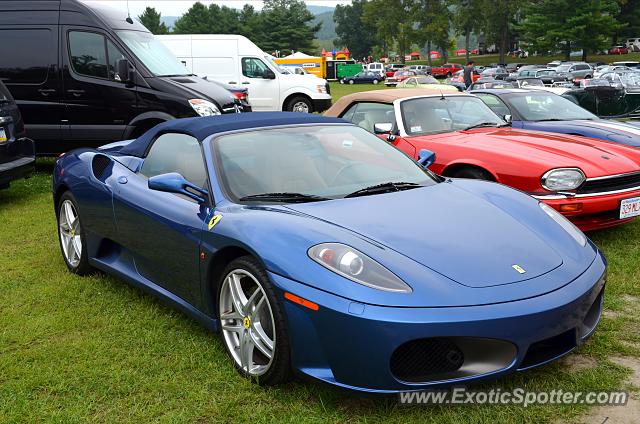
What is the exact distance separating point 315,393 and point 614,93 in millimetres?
12819

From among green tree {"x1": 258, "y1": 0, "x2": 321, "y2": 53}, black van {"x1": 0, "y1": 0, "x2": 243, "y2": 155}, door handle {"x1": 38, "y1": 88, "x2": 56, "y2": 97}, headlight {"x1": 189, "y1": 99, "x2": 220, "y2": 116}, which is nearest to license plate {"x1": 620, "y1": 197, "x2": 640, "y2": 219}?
headlight {"x1": 189, "y1": 99, "x2": 220, "y2": 116}

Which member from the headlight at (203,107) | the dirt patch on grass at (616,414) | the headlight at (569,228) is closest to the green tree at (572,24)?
the headlight at (203,107)

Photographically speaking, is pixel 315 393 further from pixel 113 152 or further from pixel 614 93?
pixel 614 93

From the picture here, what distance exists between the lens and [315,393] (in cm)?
298

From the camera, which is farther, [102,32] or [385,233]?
[102,32]

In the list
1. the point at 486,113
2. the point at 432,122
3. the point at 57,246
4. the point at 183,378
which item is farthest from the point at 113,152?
the point at 486,113

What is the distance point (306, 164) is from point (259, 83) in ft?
43.5

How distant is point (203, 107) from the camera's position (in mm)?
8633

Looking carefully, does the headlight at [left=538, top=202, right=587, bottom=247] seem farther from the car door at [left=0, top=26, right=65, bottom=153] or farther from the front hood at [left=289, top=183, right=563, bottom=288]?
the car door at [left=0, top=26, right=65, bottom=153]

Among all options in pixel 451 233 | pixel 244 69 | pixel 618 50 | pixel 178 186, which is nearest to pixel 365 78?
pixel 618 50

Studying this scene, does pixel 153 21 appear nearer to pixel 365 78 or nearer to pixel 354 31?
pixel 354 31

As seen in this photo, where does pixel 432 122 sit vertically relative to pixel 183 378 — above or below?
A: above

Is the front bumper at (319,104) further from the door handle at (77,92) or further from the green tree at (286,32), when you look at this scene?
the green tree at (286,32)

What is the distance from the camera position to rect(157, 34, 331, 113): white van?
16.5 meters
